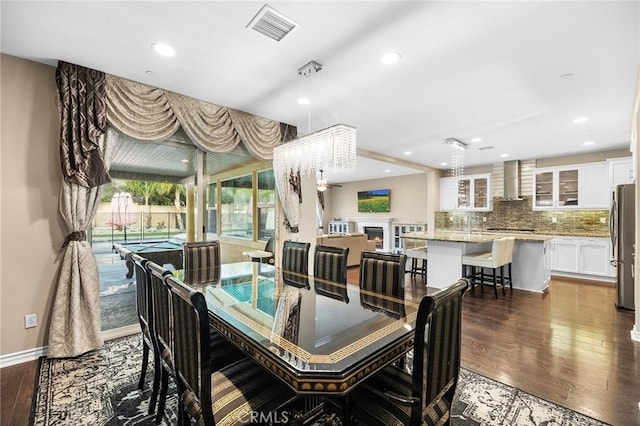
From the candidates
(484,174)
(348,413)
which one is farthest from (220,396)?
(484,174)

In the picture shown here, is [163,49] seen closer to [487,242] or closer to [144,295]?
[144,295]

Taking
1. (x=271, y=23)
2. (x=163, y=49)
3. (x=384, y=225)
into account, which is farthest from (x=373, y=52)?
(x=384, y=225)

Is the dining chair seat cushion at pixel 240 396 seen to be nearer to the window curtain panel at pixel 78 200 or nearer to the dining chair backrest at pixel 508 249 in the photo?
the window curtain panel at pixel 78 200

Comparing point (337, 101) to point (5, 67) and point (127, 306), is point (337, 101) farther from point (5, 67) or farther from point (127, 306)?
point (127, 306)

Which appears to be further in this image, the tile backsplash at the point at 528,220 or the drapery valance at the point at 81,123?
the tile backsplash at the point at 528,220

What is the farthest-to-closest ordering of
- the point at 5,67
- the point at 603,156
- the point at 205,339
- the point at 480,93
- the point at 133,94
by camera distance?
the point at 603,156
the point at 480,93
the point at 133,94
the point at 5,67
the point at 205,339

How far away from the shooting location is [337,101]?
136 inches

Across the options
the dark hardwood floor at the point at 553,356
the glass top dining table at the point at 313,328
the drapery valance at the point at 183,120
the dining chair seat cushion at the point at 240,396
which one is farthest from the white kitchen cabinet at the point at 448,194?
the dining chair seat cushion at the point at 240,396

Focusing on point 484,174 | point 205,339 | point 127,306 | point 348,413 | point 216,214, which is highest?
point 484,174

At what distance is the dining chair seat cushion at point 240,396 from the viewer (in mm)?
1234

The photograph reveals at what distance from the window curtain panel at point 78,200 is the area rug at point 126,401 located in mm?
269

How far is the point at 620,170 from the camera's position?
5.38 m

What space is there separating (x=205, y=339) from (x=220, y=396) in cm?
41

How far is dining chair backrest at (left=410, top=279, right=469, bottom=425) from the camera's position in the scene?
1.10 m
